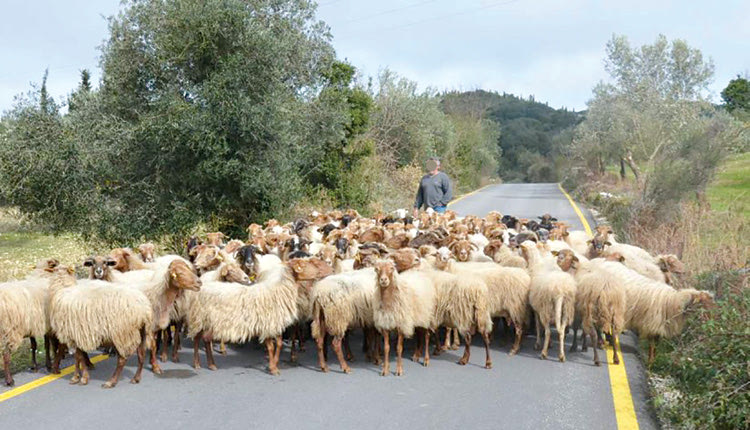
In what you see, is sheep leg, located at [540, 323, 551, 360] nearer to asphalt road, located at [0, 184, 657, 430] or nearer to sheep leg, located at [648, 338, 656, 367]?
asphalt road, located at [0, 184, 657, 430]

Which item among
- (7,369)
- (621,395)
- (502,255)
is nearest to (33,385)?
(7,369)

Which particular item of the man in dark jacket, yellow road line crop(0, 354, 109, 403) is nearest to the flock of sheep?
yellow road line crop(0, 354, 109, 403)

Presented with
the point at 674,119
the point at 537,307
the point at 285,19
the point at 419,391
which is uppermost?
the point at 285,19

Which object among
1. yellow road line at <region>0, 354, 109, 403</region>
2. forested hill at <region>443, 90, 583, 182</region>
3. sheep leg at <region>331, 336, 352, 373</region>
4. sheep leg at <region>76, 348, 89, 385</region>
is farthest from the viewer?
forested hill at <region>443, 90, 583, 182</region>

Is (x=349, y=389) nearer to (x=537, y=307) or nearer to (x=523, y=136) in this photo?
(x=537, y=307)

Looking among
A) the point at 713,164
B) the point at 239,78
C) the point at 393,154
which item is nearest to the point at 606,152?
the point at 393,154

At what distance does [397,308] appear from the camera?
27.2 feet

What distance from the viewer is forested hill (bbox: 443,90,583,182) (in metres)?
69.0

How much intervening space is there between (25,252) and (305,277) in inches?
647

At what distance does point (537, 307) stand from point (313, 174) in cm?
1614

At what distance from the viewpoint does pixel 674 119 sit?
31.4m

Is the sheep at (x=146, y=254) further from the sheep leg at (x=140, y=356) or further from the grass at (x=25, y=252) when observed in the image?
the sheep leg at (x=140, y=356)

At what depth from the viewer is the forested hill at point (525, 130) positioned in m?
69.0

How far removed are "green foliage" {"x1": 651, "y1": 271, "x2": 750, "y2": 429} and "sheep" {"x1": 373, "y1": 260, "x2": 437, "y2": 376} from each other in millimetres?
2779
